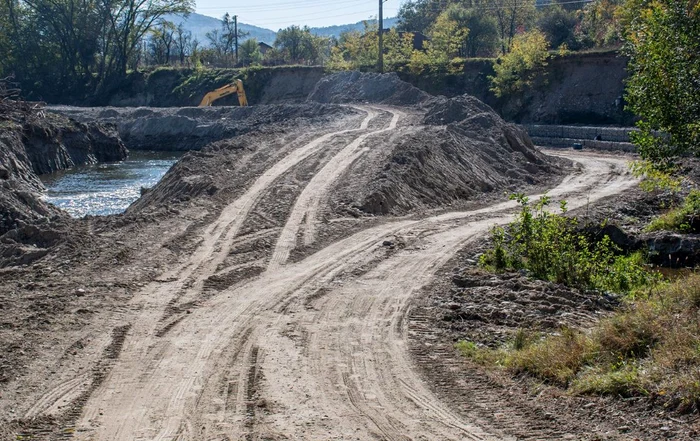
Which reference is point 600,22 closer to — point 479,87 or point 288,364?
point 479,87

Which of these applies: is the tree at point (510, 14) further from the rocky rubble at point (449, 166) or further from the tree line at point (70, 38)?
the rocky rubble at point (449, 166)

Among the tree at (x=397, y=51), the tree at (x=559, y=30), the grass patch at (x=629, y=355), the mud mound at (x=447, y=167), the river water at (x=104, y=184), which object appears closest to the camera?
the grass patch at (x=629, y=355)

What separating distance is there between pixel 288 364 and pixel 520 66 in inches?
1780

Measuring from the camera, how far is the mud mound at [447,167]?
2259 centimetres

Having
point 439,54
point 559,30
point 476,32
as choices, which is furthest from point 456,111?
point 476,32

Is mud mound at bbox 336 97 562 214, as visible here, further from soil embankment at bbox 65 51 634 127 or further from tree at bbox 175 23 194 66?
Answer: tree at bbox 175 23 194 66

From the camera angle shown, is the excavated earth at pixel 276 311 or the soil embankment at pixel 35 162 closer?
the excavated earth at pixel 276 311

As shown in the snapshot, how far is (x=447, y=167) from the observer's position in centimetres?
2656

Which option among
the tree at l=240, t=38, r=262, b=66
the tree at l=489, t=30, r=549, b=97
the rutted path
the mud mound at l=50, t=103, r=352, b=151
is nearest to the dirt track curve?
the rutted path

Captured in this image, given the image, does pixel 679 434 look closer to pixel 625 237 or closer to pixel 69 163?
pixel 625 237

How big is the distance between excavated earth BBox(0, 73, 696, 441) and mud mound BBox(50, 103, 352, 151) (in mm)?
22558

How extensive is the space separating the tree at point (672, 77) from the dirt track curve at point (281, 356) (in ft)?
17.0

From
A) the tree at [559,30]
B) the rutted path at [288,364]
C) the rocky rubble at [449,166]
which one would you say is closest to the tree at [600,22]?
the tree at [559,30]

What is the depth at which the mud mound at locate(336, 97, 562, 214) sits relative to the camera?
74.1 feet
